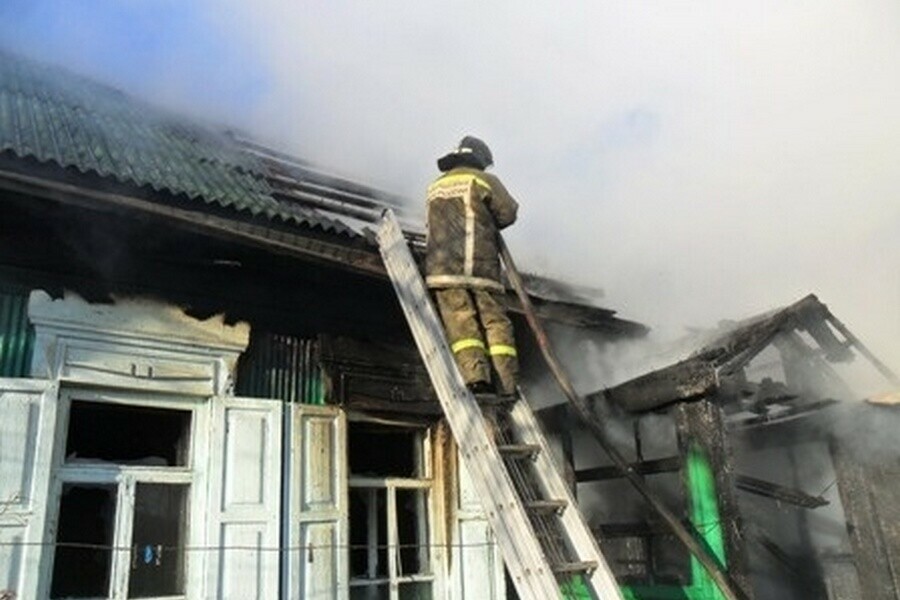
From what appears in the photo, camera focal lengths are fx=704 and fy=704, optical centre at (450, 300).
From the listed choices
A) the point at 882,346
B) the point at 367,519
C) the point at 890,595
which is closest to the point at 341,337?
the point at 367,519

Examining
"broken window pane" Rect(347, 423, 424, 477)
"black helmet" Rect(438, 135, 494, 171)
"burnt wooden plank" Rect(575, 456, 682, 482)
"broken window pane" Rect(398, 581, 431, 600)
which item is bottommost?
"broken window pane" Rect(398, 581, 431, 600)

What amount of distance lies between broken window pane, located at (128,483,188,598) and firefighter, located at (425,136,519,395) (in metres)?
2.17

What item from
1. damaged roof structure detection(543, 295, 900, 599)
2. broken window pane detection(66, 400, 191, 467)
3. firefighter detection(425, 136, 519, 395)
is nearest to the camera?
firefighter detection(425, 136, 519, 395)

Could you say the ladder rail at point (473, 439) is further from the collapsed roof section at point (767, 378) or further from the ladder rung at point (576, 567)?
the collapsed roof section at point (767, 378)

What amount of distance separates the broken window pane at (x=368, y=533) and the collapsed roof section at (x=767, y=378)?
1.86 metres

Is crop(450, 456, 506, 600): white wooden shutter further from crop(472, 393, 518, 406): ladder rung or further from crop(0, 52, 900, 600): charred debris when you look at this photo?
crop(472, 393, 518, 406): ladder rung

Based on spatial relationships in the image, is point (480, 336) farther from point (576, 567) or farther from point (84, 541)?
point (84, 541)

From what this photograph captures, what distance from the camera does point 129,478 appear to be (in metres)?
4.46

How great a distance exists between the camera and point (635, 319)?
7215 millimetres

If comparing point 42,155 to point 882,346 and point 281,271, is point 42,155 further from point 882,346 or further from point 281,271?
point 882,346

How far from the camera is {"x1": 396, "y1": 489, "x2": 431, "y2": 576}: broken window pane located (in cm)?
539

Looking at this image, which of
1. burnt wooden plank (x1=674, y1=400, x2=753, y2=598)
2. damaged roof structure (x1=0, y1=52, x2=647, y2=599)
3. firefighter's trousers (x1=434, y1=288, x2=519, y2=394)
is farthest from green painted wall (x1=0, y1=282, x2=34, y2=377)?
burnt wooden plank (x1=674, y1=400, x2=753, y2=598)

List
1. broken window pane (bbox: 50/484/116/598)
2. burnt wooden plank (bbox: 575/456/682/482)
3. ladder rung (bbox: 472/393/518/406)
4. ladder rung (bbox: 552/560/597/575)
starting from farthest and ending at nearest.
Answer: burnt wooden plank (bbox: 575/456/682/482) → broken window pane (bbox: 50/484/116/598) → ladder rung (bbox: 472/393/518/406) → ladder rung (bbox: 552/560/597/575)

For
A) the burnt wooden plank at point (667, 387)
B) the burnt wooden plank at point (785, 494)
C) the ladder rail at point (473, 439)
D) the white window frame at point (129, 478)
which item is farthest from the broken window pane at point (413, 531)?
the burnt wooden plank at point (785, 494)
